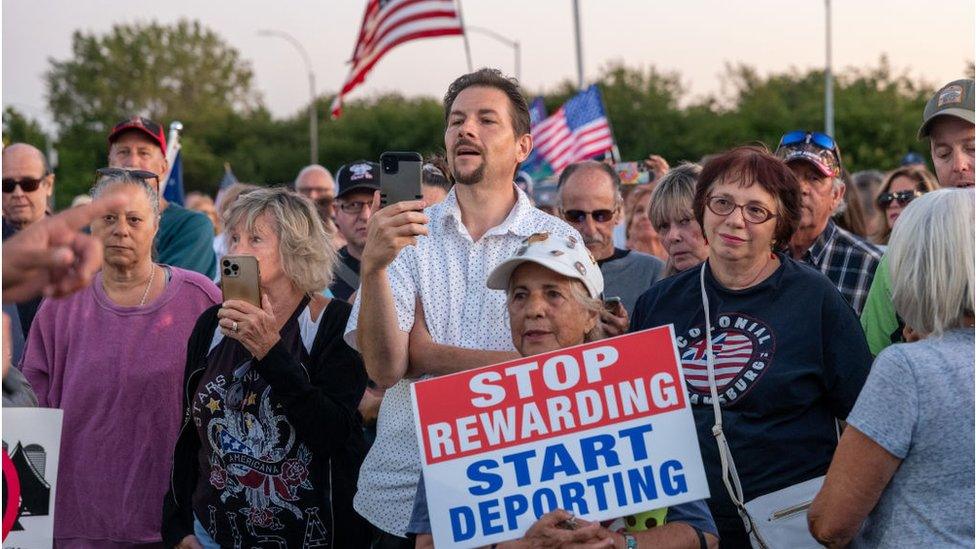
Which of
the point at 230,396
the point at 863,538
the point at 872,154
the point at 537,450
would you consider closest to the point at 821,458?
the point at 863,538

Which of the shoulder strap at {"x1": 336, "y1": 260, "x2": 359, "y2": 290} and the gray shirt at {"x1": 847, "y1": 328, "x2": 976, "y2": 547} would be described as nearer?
the gray shirt at {"x1": 847, "y1": 328, "x2": 976, "y2": 547}

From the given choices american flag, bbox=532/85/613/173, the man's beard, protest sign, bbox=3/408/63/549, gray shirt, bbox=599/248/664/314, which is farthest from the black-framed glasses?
american flag, bbox=532/85/613/173

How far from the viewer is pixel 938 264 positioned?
3100 millimetres

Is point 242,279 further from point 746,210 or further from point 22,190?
point 22,190

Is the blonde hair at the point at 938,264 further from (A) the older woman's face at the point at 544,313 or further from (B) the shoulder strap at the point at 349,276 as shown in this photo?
(B) the shoulder strap at the point at 349,276

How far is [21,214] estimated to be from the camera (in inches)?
279

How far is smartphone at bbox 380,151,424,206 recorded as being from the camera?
4.04m

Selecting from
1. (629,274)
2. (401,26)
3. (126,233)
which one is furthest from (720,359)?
(401,26)

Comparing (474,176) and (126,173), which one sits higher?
(126,173)

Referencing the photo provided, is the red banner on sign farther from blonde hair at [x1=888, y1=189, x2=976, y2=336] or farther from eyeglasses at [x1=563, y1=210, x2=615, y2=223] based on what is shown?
eyeglasses at [x1=563, y1=210, x2=615, y2=223]

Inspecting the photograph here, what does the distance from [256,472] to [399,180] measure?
1241mm

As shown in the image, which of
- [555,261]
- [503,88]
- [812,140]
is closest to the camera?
[555,261]

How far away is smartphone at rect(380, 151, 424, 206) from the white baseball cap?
1.49ft

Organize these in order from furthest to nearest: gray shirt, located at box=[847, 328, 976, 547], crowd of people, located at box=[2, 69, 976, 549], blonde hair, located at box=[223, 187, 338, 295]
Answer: blonde hair, located at box=[223, 187, 338, 295]
crowd of people, located at box=[2, 69, 976, 549]
gray shirt, located at box=[847, 328, 976, 547]
